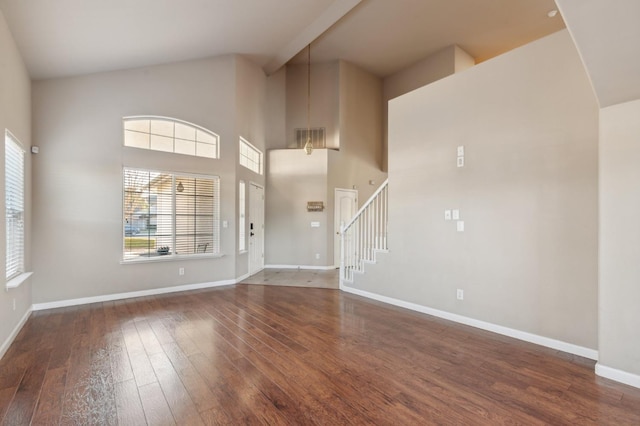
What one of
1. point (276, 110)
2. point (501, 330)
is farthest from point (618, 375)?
point (276, 110)

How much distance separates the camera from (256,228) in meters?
7.03

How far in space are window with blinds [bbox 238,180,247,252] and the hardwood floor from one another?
231cm

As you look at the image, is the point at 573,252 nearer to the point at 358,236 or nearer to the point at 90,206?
the point at 358,236

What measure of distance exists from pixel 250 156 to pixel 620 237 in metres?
6.05

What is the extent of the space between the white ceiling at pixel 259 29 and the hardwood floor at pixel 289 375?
3.33 meters

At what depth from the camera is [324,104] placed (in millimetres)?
7922

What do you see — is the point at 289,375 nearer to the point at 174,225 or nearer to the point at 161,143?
the point at 174,225

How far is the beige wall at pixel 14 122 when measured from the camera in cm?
290

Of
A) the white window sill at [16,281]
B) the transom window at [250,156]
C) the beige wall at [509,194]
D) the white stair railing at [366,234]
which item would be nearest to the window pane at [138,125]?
the transom window at [250,156]

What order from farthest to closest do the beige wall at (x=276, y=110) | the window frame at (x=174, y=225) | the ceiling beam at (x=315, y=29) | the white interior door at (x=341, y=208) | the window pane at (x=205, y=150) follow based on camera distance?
the beige wall at (x=276, y=110) < the white interior door at (x=341, y=208) < the window pane at (x=205, y=150) < the ceiling beam at (x=315, y=29) < the window frame at (x=174, y=225)

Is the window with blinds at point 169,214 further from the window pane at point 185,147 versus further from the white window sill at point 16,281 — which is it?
the white window sill at point 16,281

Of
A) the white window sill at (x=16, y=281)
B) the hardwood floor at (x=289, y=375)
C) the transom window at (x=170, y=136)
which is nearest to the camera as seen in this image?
the hardwood floor at (x=289, y=375)

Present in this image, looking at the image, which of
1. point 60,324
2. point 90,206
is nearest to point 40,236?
point 90,206

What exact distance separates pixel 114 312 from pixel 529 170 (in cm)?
539
